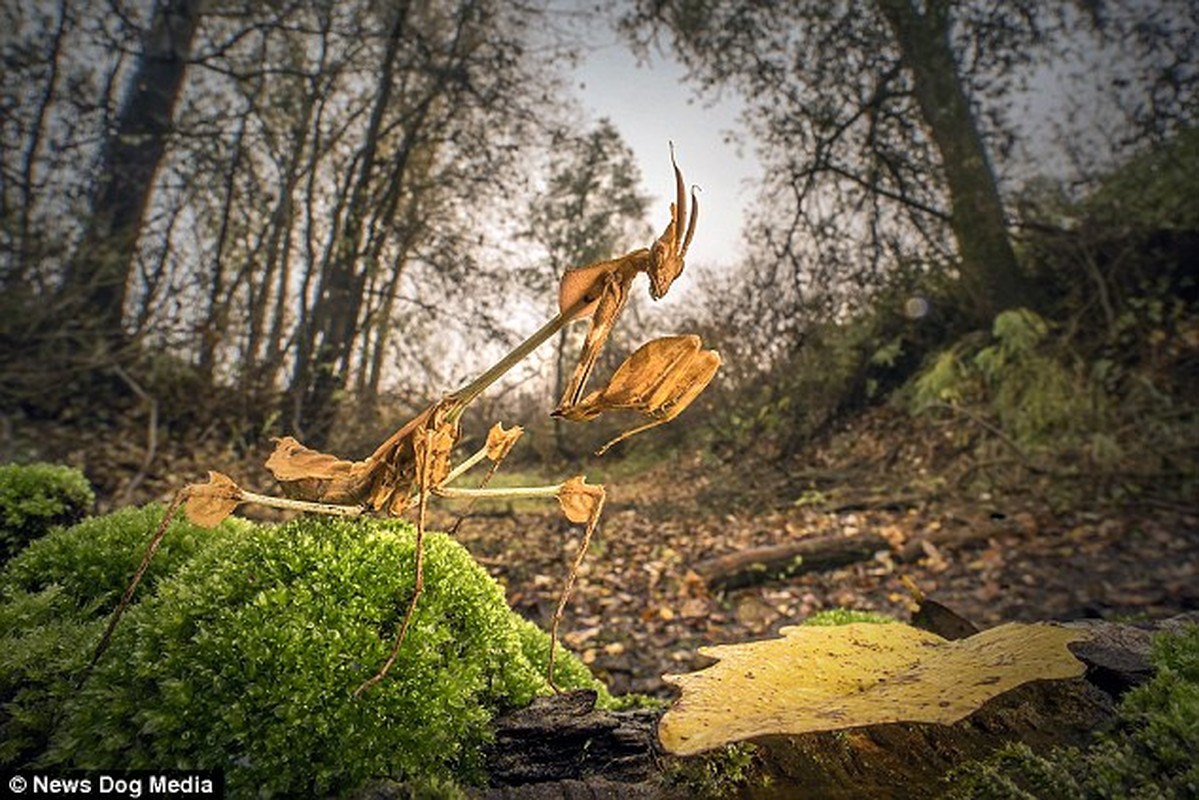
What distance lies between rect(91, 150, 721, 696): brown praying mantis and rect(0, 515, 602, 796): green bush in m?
0.08

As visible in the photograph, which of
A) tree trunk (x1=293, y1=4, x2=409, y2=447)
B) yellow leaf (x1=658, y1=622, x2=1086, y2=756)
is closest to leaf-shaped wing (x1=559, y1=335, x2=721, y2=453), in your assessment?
yellow leaf (x1=658, y1=622, x2=1086, y2=756)

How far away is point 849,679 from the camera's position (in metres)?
0.92

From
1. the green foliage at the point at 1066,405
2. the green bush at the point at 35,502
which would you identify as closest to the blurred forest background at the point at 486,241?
the green foliage at the point at 1066,405

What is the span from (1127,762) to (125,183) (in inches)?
367

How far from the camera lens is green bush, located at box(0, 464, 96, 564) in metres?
1.88

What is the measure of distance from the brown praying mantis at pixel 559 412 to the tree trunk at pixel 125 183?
7222 millimetres

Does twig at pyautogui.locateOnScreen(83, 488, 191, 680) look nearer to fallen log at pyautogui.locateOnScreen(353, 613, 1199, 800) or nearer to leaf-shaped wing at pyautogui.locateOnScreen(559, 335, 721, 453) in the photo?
fallen log at pyautogui.locateOnScreen(353, 613, 1199, 800)

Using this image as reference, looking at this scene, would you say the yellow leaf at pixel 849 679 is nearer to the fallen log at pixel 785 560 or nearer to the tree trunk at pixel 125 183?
the fallen log at pixel 785 560

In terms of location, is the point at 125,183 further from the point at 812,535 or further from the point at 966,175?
the point at 966,175

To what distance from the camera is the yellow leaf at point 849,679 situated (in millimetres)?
717

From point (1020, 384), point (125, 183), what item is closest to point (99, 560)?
point (125, 183)

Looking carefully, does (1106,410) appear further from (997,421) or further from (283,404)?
(283,404)

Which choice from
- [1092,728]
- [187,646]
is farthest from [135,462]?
[1092,728]

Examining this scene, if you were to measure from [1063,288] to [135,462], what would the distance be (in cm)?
1092
